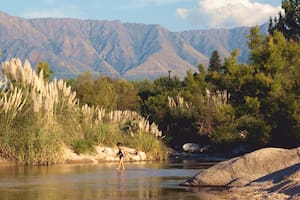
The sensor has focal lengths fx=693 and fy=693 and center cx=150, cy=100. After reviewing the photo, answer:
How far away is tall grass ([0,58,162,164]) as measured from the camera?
31.1 m

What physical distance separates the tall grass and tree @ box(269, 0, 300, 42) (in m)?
20.1

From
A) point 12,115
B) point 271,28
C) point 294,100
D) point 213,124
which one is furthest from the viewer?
point 271,28

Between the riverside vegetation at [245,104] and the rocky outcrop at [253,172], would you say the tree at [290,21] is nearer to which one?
the riverside vegetation at [245,104]

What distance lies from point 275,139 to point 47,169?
13.7 m

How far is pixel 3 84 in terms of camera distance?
108 feet

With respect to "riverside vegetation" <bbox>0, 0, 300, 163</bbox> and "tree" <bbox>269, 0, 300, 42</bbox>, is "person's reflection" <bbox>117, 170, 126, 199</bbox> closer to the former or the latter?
"riverside vegetation" <bbox>0, 0, 300, 163</bbox>

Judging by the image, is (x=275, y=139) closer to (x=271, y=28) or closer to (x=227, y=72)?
(x=227, y=72)

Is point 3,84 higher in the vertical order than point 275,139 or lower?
higher

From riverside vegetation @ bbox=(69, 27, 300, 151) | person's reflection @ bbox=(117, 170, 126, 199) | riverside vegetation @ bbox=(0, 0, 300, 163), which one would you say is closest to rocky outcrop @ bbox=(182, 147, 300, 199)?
person's reflection @ bbox=(117, 170, 126, 199)

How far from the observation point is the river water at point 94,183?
19.2m

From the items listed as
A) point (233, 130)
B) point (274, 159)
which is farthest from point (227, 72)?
point (274, 159)

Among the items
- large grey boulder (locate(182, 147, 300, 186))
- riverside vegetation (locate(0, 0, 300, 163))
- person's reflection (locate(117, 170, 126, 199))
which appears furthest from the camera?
riverside vegetation (locate(0, 0, 300, 163))

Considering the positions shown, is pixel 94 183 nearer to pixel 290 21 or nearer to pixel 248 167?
pixel 248 167

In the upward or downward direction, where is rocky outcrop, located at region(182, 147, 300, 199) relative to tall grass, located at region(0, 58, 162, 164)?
downward
